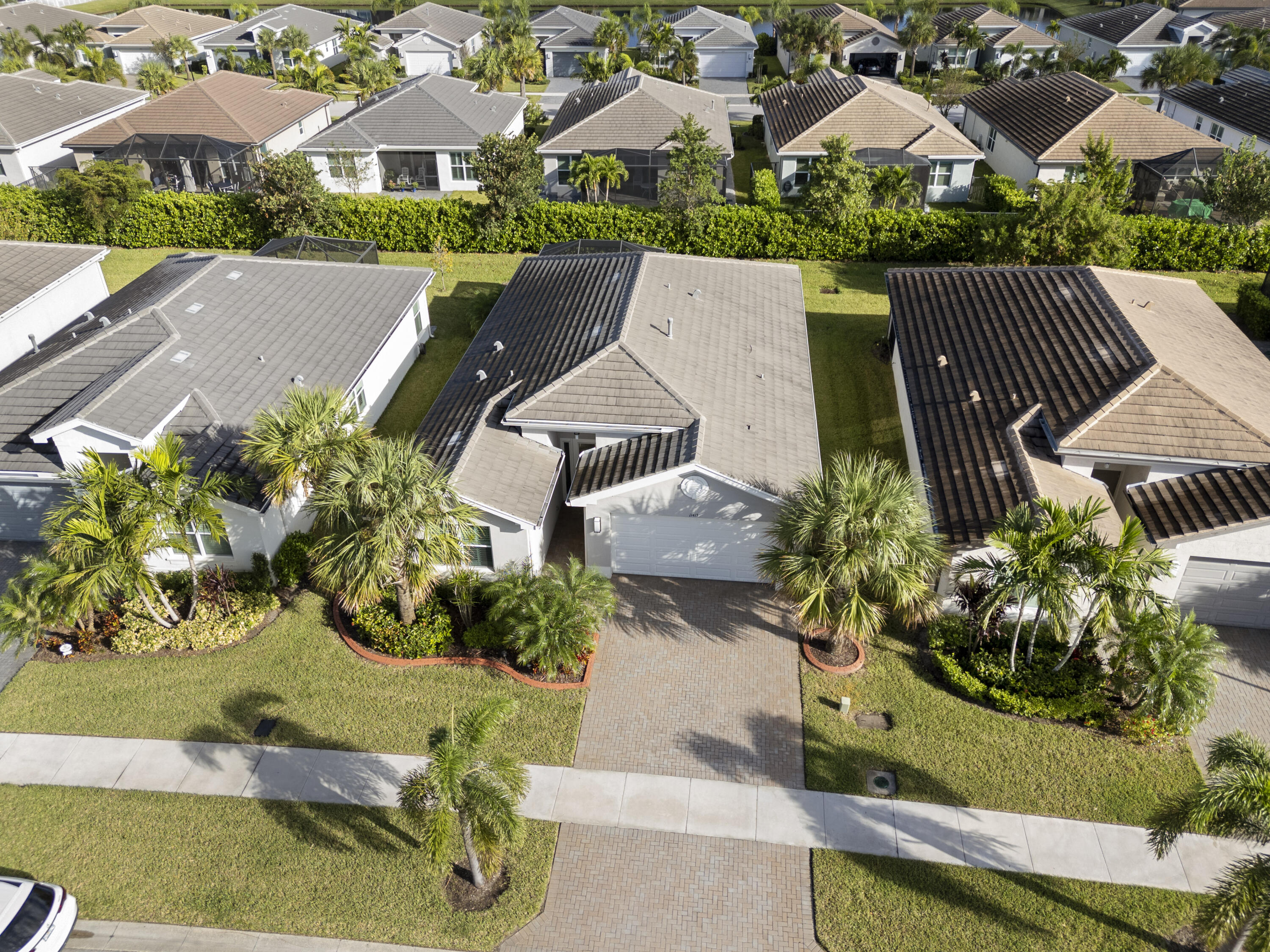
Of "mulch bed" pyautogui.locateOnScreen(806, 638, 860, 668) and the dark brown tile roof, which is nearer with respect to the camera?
the dark brown tile roof

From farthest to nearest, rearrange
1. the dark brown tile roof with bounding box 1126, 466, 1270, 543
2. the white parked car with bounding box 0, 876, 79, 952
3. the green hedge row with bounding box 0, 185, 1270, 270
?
1. the green hedge row with bounding box 0, 185, 1270, 270
2. the dark brown tile roof with bounding box 1126, 466, 1270, 543
3. the white parked car with bounding box 0, 876, 79, 952

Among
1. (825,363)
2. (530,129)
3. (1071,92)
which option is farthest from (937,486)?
(530,129)

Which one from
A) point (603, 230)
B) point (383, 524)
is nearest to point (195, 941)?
point (383, 524)

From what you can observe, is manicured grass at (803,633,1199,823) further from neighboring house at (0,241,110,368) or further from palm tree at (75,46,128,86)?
palm tree at (75,46,128,86)

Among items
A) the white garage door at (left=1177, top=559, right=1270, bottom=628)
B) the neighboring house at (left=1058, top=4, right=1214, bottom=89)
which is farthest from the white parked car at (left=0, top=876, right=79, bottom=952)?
the neighboring house at (left=1058, top=4, right=1214, bottom=89)

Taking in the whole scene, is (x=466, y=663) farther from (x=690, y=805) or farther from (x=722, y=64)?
(x=722, y=64)

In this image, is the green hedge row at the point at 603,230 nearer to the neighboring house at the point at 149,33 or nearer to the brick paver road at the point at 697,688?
the brick paver road at the point at 697,688
